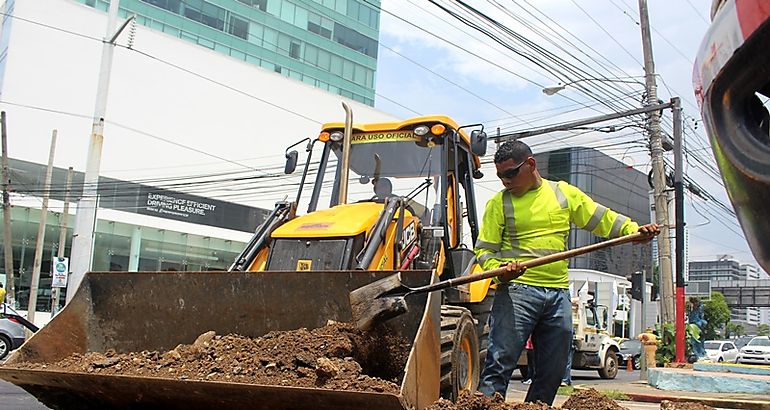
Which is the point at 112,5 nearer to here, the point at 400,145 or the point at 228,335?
the point at 400,145

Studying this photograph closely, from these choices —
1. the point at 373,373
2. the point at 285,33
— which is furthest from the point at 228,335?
the point at 285,33

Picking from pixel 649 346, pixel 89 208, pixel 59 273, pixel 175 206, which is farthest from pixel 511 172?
pixel 175 206

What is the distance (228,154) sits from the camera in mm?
36688

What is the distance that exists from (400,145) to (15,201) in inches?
960

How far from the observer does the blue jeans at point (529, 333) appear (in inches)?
169

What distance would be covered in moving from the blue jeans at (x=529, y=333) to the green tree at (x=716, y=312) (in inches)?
2544

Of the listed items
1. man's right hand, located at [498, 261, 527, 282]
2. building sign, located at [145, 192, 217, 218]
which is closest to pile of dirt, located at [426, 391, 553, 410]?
man's right hand, located at [498, 261, 527, 282]

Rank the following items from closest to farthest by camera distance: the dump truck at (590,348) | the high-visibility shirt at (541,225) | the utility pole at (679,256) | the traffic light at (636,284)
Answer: the high-visibility shirt at (541,225), the utility pole at (679,256), the traffic light at (636,284), the dump truck at (590,348)

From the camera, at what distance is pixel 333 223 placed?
19.1 ft

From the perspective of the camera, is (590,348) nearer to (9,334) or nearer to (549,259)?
(9,334)

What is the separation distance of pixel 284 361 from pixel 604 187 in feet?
167

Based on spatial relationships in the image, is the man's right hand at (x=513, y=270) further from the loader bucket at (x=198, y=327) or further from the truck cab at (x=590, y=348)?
the truck cab at (x=590, y=348)

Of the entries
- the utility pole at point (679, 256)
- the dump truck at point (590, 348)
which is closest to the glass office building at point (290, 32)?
the dump truck at point (590, 348)

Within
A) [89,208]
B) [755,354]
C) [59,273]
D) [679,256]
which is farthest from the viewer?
[755,354]
